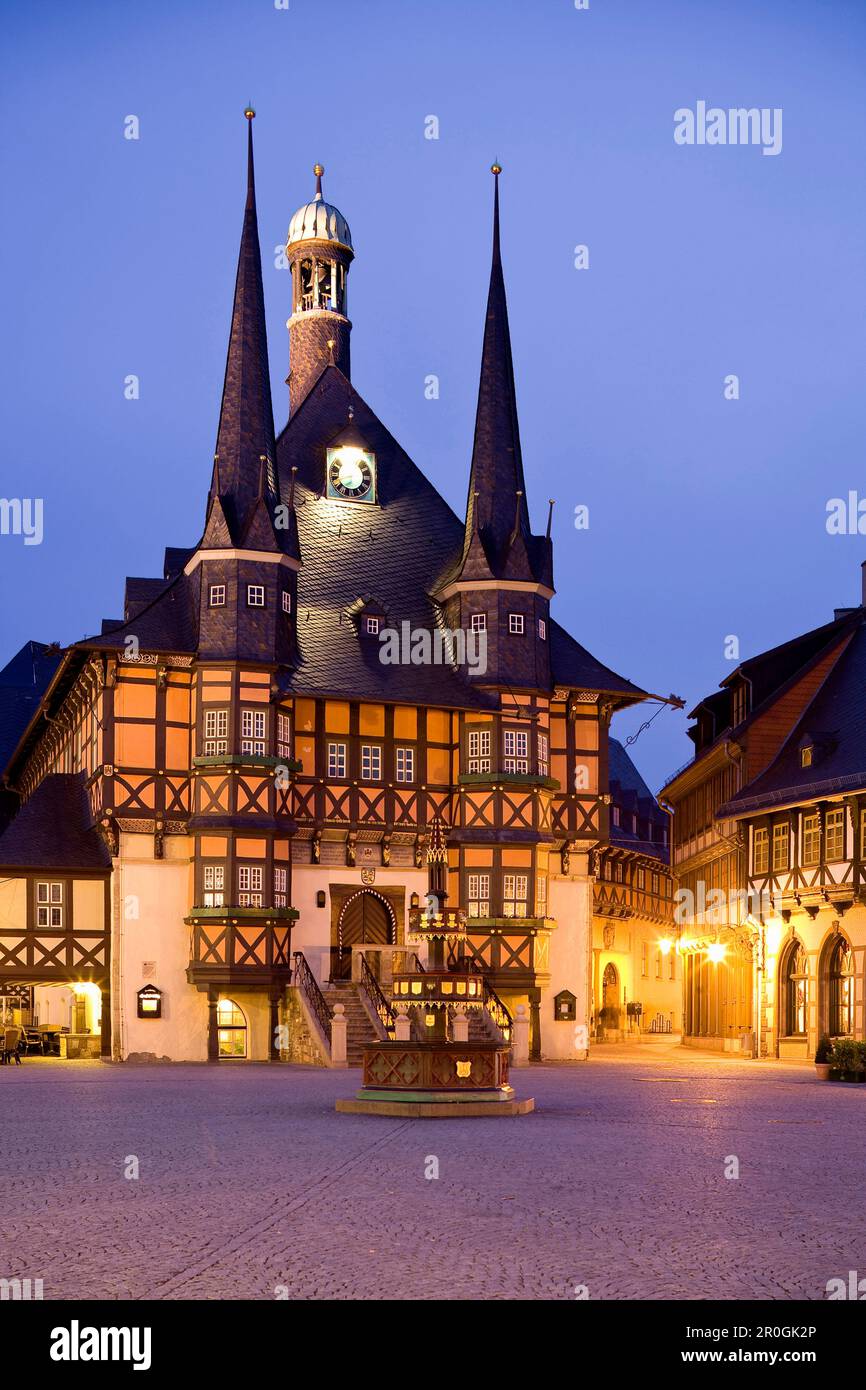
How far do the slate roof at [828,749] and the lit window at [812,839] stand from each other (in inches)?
33.2

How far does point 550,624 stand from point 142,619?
12.2m

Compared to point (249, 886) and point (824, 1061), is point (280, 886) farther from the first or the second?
point (824, 1061)

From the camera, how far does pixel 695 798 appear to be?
63438 millimetres

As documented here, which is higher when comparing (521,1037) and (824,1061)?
(824,1061)

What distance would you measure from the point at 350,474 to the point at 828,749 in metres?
17.3

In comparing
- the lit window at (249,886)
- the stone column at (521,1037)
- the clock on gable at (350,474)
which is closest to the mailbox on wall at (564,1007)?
the stone column at (521,1037)

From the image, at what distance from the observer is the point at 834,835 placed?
4606 cm

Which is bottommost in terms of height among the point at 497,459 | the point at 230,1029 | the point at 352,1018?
the point at 230,1029

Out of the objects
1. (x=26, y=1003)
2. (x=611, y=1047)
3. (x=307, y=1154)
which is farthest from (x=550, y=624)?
(x=307, y=1154)

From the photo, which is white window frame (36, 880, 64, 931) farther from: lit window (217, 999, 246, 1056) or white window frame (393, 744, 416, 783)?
white window frame (393, 744, 416, 783)

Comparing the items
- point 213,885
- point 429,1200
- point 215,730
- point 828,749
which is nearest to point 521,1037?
point 213,885

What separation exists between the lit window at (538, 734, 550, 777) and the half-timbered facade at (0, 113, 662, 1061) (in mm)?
84

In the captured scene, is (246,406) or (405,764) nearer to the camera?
(246,406)
